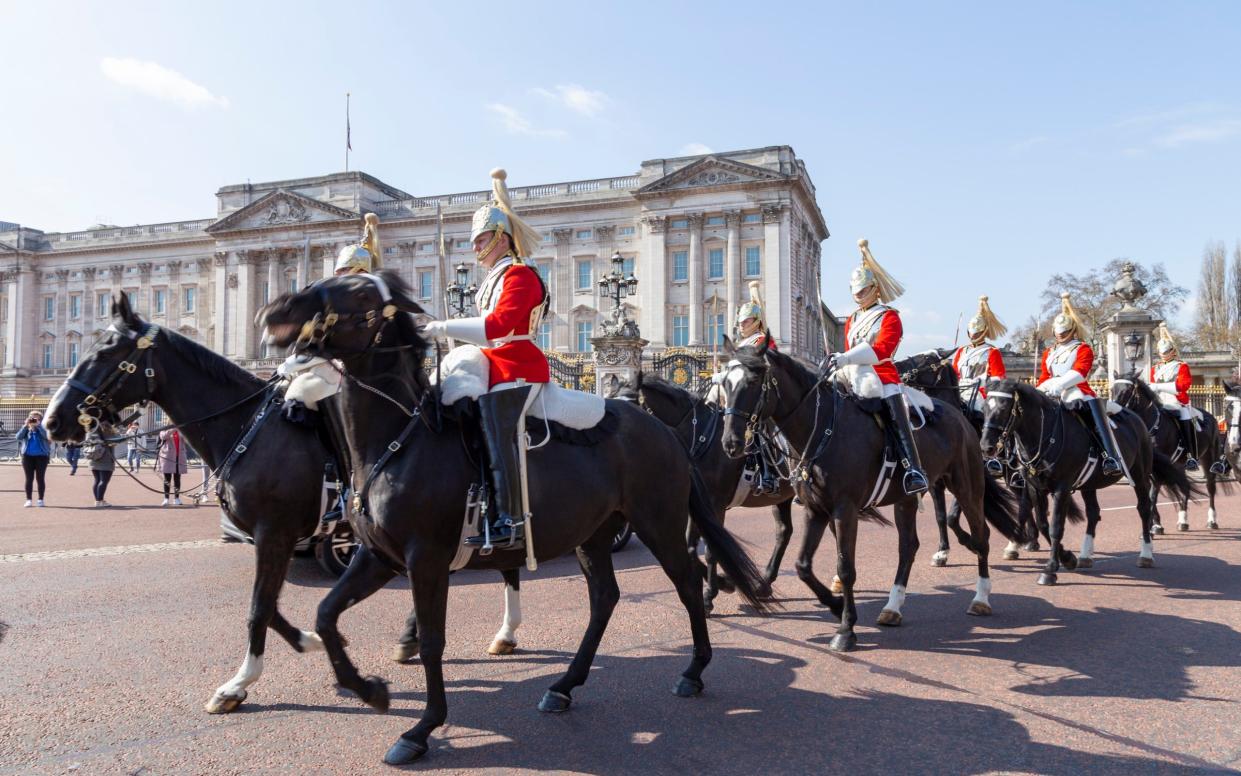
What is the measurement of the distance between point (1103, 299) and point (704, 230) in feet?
83.6

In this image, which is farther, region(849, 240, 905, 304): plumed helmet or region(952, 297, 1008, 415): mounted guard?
region(952, 297, 1008, 415): mounted guard

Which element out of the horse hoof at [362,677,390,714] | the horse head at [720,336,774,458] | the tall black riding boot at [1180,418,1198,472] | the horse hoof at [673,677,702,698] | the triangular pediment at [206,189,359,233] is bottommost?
the horse hoof at [673,677,702,698]

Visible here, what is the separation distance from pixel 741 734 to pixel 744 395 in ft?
7.96

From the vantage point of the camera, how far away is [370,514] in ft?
14.3

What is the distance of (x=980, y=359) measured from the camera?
11.0 m

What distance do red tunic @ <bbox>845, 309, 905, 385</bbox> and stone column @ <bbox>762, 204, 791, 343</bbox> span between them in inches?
A: 1918

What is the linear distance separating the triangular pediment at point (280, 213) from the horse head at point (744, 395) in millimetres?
62249

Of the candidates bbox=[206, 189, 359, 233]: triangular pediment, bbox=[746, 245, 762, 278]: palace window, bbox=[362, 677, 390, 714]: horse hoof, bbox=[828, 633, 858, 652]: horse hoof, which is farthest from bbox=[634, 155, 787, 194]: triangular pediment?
bbox=[362, 677, 390, 714]: horse hoof

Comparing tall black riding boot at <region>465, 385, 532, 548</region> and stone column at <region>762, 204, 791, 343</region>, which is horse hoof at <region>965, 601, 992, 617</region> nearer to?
tall black riding boot at <region>465, 385, 532, 548</region>

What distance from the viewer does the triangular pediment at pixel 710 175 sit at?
55375 millimetres

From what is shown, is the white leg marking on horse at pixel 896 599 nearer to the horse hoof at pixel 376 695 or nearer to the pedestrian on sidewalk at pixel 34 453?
the horse hoof at pixel 376 695

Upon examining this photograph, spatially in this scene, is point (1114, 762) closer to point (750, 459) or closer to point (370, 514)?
point (370, 514)

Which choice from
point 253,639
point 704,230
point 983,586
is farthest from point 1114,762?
point 704,230

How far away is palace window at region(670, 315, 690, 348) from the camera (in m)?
57.4
